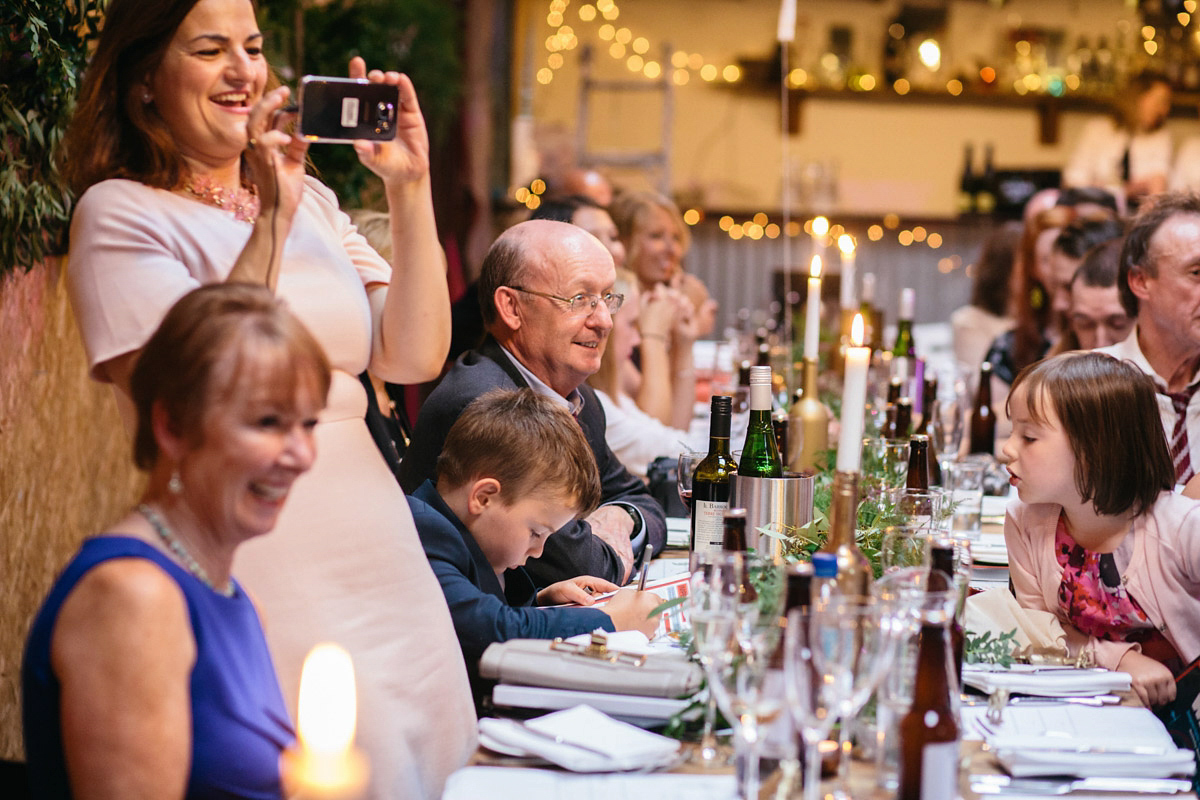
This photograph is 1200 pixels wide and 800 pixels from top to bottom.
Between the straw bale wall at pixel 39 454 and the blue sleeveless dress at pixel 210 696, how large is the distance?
1.67 meters

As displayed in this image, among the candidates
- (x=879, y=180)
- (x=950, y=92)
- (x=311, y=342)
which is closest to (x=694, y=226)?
(x=879, y=180)

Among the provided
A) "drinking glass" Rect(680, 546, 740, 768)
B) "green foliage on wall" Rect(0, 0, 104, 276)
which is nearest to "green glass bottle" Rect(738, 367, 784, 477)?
"drinking glass" Rect(680, 546, 740, 768)

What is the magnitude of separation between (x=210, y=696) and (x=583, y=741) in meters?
0.36

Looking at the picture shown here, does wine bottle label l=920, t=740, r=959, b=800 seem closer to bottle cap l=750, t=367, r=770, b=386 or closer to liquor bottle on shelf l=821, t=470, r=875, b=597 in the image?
liquor bottle on shelf l=821, t=470, r=875, b=597

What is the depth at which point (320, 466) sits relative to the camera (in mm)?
1437

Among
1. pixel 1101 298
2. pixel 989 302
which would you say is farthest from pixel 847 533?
pixel 989 302

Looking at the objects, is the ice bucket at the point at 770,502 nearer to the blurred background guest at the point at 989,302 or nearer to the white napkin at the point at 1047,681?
the white napkin at the point at 1047,681

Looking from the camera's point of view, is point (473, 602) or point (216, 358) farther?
point (473, 602)

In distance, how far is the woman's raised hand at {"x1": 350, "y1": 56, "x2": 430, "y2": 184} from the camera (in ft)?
4.80

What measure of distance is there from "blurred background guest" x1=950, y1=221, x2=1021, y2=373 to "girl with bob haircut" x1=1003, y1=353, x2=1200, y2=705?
337 centimetres

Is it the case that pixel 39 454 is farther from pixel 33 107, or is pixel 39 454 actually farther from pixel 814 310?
pixel 814 310

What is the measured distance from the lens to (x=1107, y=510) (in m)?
1.86

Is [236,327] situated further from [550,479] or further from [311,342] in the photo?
[550,479]

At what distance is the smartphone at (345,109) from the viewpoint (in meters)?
1.40
